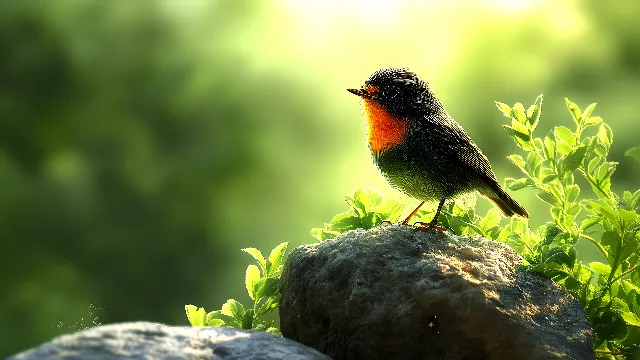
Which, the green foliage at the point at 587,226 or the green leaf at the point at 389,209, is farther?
the green leaf at the point at 389,209

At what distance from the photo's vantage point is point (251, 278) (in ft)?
5.38

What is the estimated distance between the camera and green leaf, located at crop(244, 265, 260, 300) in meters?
1.63

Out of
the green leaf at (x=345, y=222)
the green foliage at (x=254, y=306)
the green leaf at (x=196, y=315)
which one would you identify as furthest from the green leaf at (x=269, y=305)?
the green leaf at (x=345, y=222)

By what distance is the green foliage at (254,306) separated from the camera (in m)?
1.61

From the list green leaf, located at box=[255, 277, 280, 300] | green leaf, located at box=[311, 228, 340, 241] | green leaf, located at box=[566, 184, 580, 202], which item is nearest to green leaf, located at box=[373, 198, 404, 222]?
green leaf, located at box=[311, 228, 340, 241]

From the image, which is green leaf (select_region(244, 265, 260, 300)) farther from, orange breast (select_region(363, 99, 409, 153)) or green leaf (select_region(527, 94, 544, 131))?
green leaf (select_region(527, 94, 544, 131))

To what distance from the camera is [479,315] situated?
48.6 inches

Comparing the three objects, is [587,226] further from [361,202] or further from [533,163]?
[361,202]

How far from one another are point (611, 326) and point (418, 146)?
1.86 feet

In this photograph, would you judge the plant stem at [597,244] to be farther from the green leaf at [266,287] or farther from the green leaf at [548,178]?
the green leaf at [266,287]

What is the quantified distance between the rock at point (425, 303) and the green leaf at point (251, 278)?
174mm

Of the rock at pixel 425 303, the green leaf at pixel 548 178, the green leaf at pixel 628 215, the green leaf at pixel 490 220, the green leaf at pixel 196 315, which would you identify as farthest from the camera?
the green leaf at pixel 490 220

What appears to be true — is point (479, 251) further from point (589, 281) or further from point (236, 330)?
point (236, 330)

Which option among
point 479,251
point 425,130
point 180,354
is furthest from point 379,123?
point 180,354
